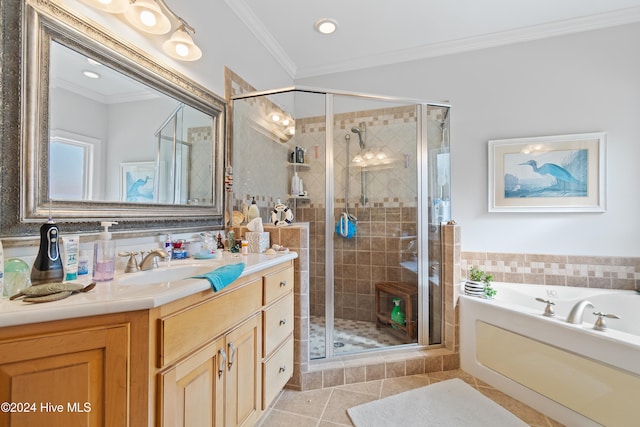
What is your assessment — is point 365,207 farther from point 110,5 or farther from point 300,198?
point 110,5

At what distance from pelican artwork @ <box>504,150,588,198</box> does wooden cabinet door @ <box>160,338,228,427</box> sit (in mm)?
2645

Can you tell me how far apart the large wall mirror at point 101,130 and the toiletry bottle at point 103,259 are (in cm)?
15

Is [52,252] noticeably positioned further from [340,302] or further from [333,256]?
[340,302]

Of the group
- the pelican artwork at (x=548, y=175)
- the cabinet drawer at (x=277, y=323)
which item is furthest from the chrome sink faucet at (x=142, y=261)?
the pelican artwork at (x=548, y=175)

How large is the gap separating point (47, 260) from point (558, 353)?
247cm

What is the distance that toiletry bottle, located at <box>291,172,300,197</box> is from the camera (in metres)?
2.28

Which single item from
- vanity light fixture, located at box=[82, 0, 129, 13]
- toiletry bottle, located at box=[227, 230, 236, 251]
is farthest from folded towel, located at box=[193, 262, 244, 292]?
vanity light fixture, located at box=[82, 0, 129, 13]

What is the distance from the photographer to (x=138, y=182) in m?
1.32

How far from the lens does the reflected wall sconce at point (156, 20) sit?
1.19 meters

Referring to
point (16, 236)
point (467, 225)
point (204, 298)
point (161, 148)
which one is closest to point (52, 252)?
point (16, 236)

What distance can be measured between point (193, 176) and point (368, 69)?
226cm

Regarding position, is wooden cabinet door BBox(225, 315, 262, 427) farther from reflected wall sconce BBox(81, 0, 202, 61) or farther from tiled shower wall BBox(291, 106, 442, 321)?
reflected wall sconce BBox(81, 0, 202, 61)

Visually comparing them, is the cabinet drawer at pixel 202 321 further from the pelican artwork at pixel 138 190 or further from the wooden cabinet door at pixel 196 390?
the pelican artwork at pixel 138 190

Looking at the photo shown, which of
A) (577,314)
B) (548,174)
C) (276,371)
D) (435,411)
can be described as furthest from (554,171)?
(276,371)
